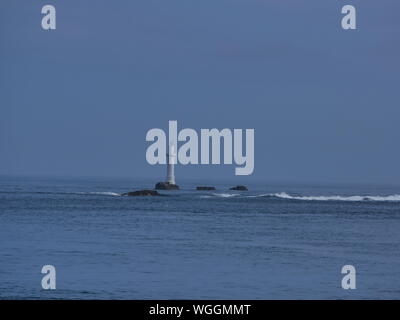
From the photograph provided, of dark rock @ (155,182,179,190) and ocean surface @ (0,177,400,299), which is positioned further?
dark rock @ (155,182,179,190)

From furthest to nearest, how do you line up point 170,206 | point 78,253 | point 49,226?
point 170,206 → point 49,226 → point 78,253

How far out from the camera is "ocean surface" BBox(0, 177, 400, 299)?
31.7m

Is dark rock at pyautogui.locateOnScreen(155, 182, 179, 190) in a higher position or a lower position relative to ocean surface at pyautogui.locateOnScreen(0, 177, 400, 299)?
higher

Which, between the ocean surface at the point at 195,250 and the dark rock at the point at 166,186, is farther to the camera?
the dark rock at the point at 166,186

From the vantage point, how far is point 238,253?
45.6 meters

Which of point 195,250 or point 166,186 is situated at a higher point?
point 166,186

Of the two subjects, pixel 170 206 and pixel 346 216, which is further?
pixel 170 206

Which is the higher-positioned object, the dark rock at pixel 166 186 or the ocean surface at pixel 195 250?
the dark rock at pixel 166 186

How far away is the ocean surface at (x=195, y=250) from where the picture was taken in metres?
31.7

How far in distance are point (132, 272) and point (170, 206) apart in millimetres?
51000

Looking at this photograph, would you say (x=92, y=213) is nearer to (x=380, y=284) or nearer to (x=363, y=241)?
(x=363, y=241)

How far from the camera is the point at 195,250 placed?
156 ft
